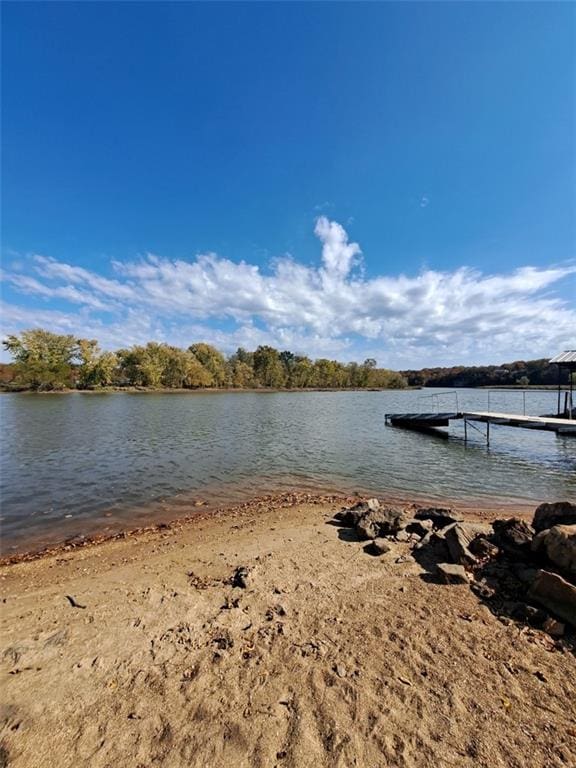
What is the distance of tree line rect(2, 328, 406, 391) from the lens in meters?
85.6

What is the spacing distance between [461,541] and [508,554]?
75cm

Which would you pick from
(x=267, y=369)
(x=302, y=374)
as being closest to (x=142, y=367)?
(x=267, y=369)

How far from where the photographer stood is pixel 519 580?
17.2ft

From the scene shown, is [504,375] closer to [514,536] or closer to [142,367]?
[142,367]

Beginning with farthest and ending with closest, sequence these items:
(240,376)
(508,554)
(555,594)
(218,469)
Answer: (240,376) → (218,469) → (508,554) → (555,594)

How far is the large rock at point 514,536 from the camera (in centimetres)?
595

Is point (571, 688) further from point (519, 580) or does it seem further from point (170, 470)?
point (170, 470)

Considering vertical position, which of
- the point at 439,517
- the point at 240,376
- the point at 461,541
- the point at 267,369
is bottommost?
the point at 439,517

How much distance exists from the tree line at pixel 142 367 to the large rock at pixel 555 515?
98507mm

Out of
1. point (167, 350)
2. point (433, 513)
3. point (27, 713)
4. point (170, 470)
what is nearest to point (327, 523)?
point (433, 513)

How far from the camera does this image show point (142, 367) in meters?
94.9

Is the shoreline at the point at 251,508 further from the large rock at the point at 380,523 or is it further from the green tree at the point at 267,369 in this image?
the green tree at the point at 267,369

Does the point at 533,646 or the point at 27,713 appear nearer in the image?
the point at 27,713

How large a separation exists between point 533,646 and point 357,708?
7.72 feet
